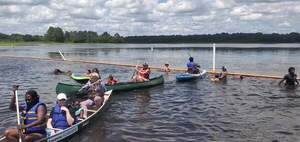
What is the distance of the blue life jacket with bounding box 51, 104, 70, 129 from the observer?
1276cm

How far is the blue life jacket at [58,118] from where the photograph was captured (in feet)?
41.9

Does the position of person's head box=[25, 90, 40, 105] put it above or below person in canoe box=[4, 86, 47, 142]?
above

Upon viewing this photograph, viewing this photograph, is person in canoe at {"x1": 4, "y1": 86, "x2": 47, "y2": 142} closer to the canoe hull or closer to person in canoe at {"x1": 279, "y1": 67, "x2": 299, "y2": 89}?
the canoe hull

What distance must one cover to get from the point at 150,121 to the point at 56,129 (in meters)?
5.76

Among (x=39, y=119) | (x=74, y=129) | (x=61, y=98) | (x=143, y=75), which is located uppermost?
(x=61, y=98)

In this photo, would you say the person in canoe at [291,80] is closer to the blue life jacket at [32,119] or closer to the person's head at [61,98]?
the person's head at [61,98]

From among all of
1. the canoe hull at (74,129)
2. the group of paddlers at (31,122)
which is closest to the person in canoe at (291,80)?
the canoe hull at (74,129)

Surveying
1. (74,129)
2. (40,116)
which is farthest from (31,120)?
(74,129)

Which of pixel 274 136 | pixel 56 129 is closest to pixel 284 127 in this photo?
pixel 274 136

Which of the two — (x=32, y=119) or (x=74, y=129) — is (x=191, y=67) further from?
(x=32, y=119)

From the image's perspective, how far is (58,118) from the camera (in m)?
12.9

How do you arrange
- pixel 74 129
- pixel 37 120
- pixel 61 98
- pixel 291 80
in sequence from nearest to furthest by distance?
pixel 37 120, pixel 61 98, pixel 74 129, pixel 291 80

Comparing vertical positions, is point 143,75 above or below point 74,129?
above

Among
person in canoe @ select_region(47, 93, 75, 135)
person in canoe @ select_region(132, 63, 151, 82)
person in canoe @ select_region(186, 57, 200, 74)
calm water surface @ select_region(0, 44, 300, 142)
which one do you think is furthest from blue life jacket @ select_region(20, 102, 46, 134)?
person in canoe @ select_region(186, 57, 200, 74)
